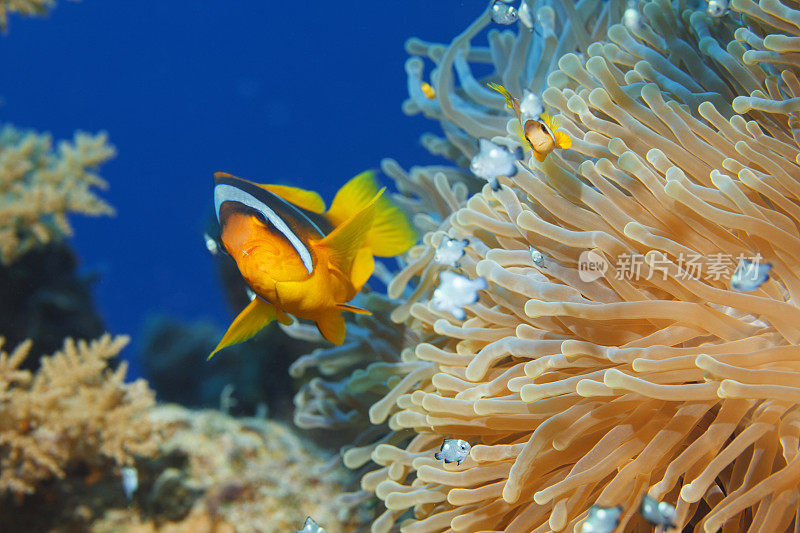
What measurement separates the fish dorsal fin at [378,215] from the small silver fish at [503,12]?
837 millimetres

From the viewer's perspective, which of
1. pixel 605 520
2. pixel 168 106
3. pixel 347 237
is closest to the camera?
pixel 605 520

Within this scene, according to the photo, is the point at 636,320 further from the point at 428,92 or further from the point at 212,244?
the point at 428,92

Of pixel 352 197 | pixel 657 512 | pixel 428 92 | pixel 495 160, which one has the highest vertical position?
pixel 428 92

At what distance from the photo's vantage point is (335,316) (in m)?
1.47

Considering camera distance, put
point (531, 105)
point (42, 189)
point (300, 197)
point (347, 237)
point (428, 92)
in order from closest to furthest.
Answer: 1. point (347, 237)
2. point (531, 105)
3. point (300, 197)
4. point (428, 92)
5. point (42, 189)

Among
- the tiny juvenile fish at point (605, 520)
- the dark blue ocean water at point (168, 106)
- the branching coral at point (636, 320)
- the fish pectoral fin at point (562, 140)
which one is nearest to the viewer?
the tiny juvenile fish at point (605, 520)

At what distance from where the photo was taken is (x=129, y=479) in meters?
2.08

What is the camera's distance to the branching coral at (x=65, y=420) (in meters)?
2.03

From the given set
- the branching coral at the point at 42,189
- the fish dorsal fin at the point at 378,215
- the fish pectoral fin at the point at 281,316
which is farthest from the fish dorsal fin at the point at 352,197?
the branching coral at the point at 42,189

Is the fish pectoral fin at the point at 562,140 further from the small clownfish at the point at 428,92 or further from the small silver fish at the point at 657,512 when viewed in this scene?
the small clownfish at the point at 428,92

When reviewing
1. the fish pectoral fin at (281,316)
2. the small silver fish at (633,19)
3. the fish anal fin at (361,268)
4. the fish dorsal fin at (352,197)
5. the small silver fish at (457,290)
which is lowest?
the small silver fish at (457,290)

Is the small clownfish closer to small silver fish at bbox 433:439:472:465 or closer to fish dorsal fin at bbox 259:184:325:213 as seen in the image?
fish dorsal fin at bbox 259:184:325:213

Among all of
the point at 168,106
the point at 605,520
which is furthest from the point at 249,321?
the point at 168,106

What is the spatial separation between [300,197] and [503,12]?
1089 mm
